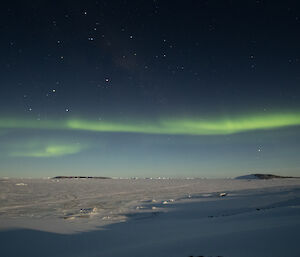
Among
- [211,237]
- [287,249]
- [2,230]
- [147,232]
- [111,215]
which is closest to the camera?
[287,249]

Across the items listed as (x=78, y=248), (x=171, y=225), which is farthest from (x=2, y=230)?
(x=171, y=225)

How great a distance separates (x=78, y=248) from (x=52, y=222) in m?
2.69

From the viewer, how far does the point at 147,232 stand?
515 cm

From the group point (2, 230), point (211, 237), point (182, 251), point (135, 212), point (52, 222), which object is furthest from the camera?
point (135, 212)

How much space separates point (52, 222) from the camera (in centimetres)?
651

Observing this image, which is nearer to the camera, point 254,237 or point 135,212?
point 254,237

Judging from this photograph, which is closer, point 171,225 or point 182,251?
point 182,251

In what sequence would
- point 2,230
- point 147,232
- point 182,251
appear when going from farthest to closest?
point 2,230, point 147,232, point 182,251

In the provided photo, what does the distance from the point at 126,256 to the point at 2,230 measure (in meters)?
3.79

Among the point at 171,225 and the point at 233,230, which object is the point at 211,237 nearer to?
the point at 233,230

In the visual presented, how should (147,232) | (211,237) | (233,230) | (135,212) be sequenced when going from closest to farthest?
1. (211,237)
2. (233,230)
3. (147,232)
4. (135,212)

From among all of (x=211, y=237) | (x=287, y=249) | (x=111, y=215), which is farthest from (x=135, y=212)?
(x=287, y=249)

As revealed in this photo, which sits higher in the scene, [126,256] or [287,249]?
[287,249]

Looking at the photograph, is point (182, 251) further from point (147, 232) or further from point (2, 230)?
point (2, 230)
